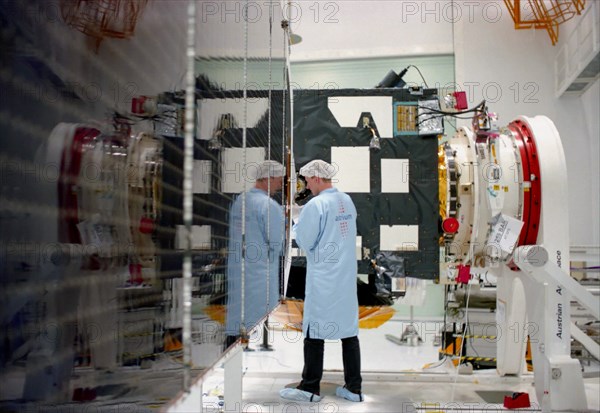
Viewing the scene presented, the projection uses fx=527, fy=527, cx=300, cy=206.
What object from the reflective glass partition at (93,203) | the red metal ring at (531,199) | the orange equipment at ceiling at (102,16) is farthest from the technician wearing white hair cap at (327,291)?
the orange equipment at ceiling at (102,16)

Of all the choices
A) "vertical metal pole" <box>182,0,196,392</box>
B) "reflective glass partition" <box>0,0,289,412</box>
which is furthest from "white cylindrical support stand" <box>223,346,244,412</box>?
"vertical metal pole" <box>182,0,196,392</box>

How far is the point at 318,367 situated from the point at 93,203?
391 centimetres

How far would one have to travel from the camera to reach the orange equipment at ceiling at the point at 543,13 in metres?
8.62

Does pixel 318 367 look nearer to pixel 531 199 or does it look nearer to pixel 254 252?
pixel 531 199

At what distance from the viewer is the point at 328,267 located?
4.42m

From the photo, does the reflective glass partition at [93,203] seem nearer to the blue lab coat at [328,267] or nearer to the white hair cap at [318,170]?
the blue lab coat at [328,267]

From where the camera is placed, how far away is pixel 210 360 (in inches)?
49.9

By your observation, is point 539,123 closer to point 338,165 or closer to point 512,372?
point 338,165

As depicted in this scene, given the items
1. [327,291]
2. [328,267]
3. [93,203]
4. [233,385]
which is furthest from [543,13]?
[93,203]

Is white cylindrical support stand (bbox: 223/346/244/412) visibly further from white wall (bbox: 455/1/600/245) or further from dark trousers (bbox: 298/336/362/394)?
white wall (bbox: 455/1/600/245)

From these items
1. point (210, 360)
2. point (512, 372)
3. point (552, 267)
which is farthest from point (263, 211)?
point (512, 372)

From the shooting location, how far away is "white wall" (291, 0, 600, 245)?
902 centimetres

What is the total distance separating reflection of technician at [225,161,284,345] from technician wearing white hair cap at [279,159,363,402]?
1.83m

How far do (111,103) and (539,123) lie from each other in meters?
4.49
